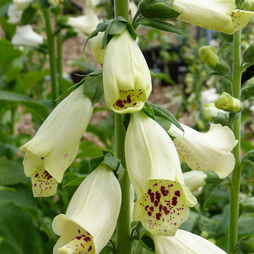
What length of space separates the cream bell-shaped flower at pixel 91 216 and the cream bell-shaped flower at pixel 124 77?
0.52ft

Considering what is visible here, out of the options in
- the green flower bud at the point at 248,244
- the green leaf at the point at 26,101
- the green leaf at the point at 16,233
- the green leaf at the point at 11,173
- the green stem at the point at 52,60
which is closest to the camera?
the green flower bud at the point at 248,244

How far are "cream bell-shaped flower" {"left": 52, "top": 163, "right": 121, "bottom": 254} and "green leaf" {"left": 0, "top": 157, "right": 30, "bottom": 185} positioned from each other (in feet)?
2.65

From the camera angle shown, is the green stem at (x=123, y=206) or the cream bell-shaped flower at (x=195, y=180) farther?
the cream bell-shaped flower at (x=195, y=180)

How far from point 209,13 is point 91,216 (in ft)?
1.44

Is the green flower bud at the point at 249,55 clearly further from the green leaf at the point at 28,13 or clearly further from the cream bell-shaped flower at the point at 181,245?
the green leaf at the point at 28,13

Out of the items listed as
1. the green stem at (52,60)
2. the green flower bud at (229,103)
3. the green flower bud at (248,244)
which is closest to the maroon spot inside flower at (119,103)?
the green flower bud at (229,103)

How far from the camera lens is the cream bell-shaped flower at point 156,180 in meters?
0.68

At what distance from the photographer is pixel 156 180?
0.71m

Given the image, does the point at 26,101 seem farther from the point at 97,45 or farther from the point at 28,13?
the point at 97,45

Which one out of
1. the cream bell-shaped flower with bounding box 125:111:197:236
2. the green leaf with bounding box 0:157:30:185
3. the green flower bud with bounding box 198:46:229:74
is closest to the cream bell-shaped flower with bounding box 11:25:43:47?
the green leaf with bounding box 0:157:30:185

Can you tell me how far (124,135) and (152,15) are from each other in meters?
0.23

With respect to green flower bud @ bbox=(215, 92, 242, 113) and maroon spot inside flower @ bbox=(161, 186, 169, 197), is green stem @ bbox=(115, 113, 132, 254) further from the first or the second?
green flower bud @ bbox=(215, 92, 242, 113)

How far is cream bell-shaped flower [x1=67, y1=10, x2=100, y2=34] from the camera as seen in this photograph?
6.12 feet

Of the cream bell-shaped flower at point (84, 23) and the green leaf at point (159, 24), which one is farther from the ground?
the green leaf at point (159, 24)
